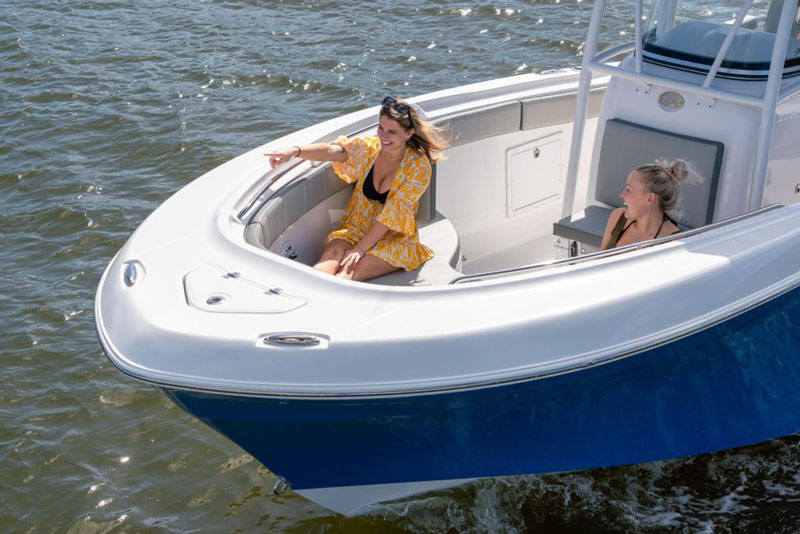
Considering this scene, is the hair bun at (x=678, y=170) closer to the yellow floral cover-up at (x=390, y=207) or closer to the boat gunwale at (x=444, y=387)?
the boat gunwale at (x=444, y=387)

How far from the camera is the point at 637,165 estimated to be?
362 cm

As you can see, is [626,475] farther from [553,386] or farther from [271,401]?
[271,401]

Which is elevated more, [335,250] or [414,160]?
[414,160]

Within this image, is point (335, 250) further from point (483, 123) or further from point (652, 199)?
point (652, 199)

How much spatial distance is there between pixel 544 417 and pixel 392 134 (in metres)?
1.16

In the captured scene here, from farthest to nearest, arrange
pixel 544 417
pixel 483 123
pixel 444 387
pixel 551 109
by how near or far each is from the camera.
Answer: pixel 551 109, pixel 483 123, pixel 544 417, pixel 444 387

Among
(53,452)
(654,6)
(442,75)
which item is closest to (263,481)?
(53,452)

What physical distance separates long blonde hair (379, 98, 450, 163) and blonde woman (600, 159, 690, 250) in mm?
694

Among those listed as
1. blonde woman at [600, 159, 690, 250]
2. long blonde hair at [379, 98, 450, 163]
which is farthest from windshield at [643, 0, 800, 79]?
long blonde hair at [379, 98, 450, 163]

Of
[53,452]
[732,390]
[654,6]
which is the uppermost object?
[654,6]

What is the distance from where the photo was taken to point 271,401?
271cm

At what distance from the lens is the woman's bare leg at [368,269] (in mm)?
3506

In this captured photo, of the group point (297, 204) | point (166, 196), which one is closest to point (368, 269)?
point (297, 204)

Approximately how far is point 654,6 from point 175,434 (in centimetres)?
240
